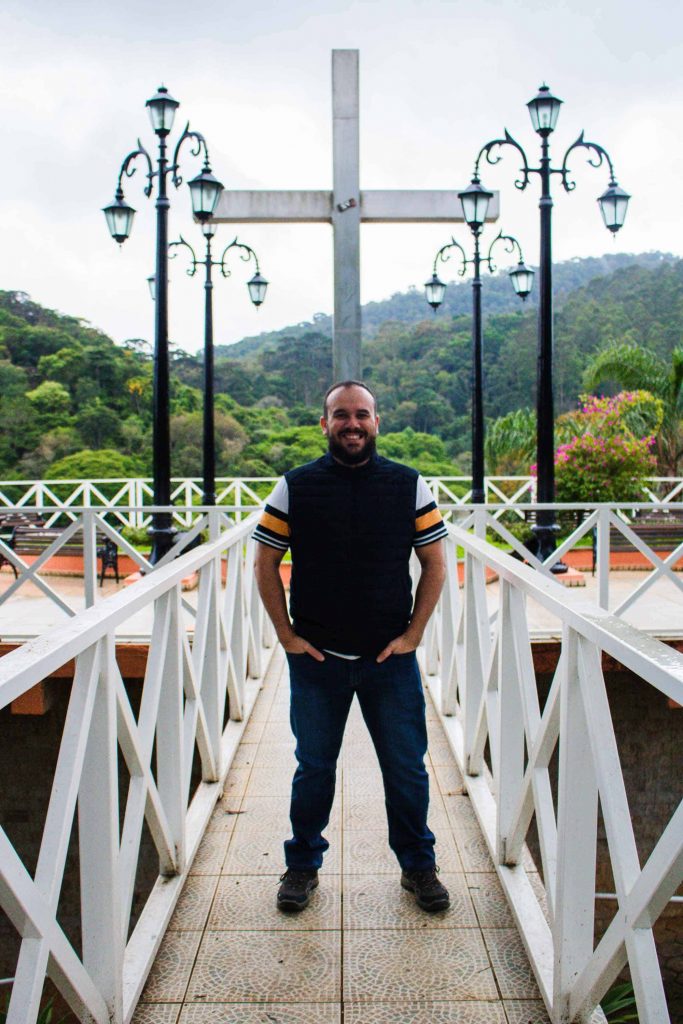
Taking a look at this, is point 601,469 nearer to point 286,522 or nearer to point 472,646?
point 472,646

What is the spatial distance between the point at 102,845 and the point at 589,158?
9101 millimetres

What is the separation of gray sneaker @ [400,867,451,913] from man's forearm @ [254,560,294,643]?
0.90m

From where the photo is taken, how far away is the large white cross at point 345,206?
11688mm

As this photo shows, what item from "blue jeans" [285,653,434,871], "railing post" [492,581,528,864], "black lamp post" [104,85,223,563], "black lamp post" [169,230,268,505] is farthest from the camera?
"black lamp post" [169,230,268,505]

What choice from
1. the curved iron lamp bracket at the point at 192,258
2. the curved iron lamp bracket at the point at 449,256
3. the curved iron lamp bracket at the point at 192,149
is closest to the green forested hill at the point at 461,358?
the curved iron lamp bracket at the point at 449,256

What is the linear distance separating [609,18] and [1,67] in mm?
21938

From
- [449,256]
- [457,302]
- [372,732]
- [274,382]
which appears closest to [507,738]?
[372,732]

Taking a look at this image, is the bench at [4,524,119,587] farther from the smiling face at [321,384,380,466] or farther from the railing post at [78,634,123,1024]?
the railing post at [78,634,123,1024]

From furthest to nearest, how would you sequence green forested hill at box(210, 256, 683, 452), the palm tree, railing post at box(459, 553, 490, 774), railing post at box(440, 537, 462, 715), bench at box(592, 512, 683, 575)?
green forested hill at box(210, 256, 683, 452) → the palm tree → bench at box(592, 512, 683, 575) → railing post at box(440, 537, 462, 715) → railing post at box(459, 553, 490, 774)

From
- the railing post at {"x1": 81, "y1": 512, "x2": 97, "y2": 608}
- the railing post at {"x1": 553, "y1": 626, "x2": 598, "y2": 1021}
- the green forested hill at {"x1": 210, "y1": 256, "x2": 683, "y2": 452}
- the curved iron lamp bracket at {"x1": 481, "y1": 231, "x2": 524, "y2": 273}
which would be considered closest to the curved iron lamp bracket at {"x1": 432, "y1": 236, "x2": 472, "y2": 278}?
the curved iron lamp bracket at {"x1": 481, "y1": 231, "x2": 524, "y2": 273}

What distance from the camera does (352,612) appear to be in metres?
2.75

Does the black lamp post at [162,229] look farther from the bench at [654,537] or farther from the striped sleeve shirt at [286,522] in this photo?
the striped sleeve shirt at [286,522]

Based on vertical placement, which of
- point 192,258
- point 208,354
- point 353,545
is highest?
point 192,258

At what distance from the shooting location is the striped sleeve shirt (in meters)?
2.78
